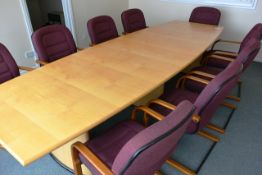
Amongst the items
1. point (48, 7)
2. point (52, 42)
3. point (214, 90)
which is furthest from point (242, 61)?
point (48, 7)

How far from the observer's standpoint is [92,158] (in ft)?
3.48

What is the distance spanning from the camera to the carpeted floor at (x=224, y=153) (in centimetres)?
169

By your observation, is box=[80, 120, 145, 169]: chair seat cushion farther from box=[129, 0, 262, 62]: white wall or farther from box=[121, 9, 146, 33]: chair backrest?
box=[129, 0, 262, 62]: white wall

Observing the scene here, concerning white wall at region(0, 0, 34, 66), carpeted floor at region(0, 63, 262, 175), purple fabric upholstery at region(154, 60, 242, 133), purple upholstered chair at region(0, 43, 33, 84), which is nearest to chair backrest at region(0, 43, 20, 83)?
purple upholstered chair at region(0, 43, 33, 84)

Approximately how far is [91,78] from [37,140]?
66 cm

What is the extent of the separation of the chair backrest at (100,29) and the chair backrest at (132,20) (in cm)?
28

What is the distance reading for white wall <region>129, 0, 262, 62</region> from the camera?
11.3 feet

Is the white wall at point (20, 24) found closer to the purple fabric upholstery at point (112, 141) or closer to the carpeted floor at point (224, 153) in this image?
the carpeted floor at point (224, 153)

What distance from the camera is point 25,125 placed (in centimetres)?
110

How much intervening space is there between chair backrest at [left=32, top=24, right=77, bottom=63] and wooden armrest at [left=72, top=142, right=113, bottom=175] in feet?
4.09

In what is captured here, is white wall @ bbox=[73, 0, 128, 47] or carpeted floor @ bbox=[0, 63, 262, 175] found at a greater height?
white wall @ bbox=[73, 0, 128, 47]

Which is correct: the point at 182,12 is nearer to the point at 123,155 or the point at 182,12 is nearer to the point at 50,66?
the point at 50,66

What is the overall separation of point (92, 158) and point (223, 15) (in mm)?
3581

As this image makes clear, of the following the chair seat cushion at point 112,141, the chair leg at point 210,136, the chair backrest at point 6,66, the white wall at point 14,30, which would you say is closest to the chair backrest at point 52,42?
the chair backrest at point 6,66
